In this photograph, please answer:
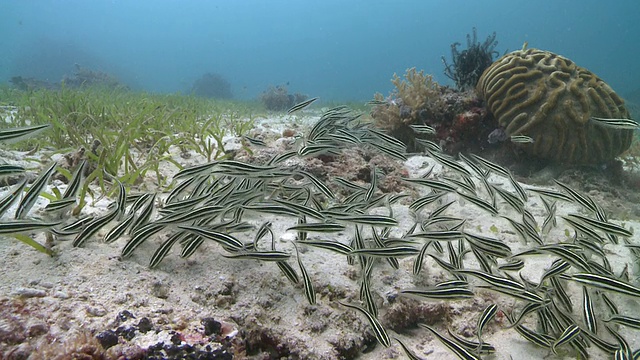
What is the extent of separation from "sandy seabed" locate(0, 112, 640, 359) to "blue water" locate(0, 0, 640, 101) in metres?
93.5

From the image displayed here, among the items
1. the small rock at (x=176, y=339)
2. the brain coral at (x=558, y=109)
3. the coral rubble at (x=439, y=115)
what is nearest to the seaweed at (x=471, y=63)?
the coral rubble at (x=439, y=115)

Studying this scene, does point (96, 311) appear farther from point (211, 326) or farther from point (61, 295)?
point (211, 326)

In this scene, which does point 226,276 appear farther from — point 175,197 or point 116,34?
point 116,34

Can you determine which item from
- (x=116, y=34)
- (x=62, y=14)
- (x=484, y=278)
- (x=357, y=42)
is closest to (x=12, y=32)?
(x=62, y=14)

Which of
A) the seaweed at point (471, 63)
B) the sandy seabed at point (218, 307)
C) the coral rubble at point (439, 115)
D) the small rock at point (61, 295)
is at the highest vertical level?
the seaweed at point (471, 63)

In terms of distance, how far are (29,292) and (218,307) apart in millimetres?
1316

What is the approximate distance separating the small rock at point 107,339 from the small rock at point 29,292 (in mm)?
686

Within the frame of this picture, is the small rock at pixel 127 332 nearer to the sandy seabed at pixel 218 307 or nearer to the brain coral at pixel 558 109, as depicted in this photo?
the sandy seabed at pixel 218 307

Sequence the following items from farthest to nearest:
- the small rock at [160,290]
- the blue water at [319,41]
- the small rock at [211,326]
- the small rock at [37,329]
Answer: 1. the blue water at [319,41]
2. the small rock at [160,290]
3. the small rock at [211,326]
4. the small rock at [37,329]

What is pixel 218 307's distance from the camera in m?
2.72

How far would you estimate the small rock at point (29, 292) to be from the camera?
2.26 metres

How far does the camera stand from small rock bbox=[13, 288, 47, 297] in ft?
7.42

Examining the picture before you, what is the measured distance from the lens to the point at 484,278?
279cm

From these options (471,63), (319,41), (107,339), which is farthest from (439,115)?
(319,41)
